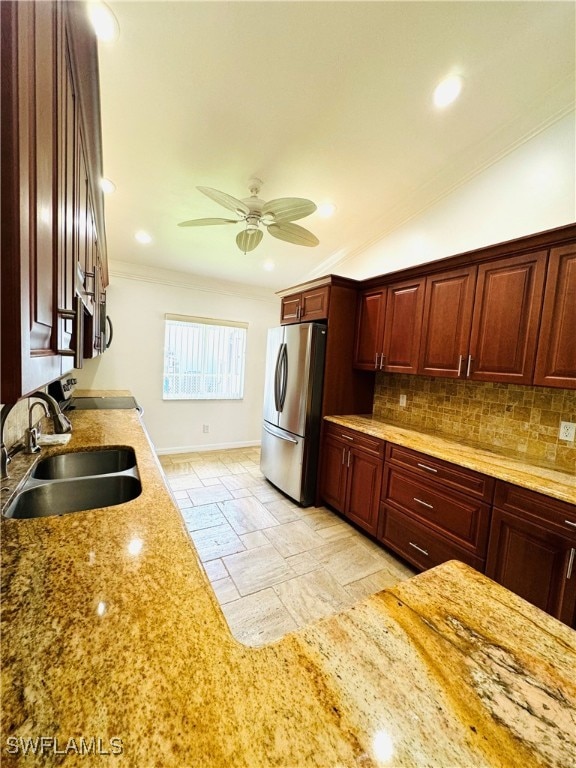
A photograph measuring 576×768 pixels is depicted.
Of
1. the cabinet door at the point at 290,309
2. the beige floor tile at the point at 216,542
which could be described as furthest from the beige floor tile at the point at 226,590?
the cabinet door at the point at 290,309

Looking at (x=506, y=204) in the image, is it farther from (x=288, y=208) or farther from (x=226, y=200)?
(x=226, y=200)

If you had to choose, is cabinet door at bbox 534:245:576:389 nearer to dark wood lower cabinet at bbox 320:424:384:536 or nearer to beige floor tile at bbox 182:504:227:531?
dark wood lower cabinet at bbox 320:424:384:536

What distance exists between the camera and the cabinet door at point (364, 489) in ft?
8.07

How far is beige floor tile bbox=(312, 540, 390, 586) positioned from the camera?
6.93 feet

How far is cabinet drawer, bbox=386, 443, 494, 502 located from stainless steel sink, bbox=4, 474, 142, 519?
178 cm

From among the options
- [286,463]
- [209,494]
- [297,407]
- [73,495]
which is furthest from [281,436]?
[73,495]

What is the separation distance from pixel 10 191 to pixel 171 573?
0.81 m

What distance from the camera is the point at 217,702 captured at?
0.43 metres

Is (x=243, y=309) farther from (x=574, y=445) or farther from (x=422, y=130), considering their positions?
(x=574, y=445)

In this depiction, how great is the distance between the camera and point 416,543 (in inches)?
84.2

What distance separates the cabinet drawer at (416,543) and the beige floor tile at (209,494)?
1649 mm

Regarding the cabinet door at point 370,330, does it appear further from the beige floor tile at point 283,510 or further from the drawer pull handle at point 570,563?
the drawer pull handle at point 570,563

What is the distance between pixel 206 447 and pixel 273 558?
274cm

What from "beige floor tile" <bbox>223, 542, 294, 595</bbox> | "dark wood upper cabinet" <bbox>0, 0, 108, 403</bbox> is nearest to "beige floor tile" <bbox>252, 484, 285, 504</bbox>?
"beige floor tile" <bbox>223, 542, 294, 595</bbox>
